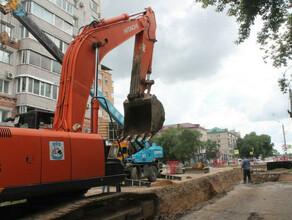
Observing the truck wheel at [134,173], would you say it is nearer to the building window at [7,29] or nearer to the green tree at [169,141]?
the building window at [7,29]

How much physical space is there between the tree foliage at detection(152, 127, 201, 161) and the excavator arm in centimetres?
6265

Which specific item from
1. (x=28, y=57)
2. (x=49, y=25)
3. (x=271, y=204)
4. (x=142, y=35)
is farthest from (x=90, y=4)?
(x=271, y=204)

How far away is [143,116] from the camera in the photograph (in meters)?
6.82

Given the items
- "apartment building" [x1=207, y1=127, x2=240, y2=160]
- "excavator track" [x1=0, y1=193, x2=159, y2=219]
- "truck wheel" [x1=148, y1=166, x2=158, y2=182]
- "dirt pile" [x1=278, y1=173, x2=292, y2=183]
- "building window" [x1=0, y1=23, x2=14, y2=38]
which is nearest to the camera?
"excavator track" [x1=0, y1=193, x2=159, y2=219]

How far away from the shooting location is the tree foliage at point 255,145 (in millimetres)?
101750

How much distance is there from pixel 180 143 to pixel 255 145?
140 ft

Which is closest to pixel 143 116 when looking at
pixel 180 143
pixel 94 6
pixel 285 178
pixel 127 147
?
pixel 127 147

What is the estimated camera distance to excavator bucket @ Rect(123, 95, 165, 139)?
6.52 metres

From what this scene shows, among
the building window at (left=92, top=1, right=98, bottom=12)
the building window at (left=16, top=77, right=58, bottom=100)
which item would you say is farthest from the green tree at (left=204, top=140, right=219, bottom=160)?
the building window at (left=16, top=77, right=58, bottom=100)

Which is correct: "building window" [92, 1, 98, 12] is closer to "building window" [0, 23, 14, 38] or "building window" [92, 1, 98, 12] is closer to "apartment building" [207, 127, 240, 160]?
"building window" [0, 23, 14, 38]

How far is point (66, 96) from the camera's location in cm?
499

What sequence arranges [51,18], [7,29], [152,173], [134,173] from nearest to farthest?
[134,173], [152,173], [7,29], [51,18]

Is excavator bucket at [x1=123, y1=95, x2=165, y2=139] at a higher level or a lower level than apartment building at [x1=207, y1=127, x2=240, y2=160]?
lower

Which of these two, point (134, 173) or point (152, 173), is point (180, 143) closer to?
point (152, 173)
